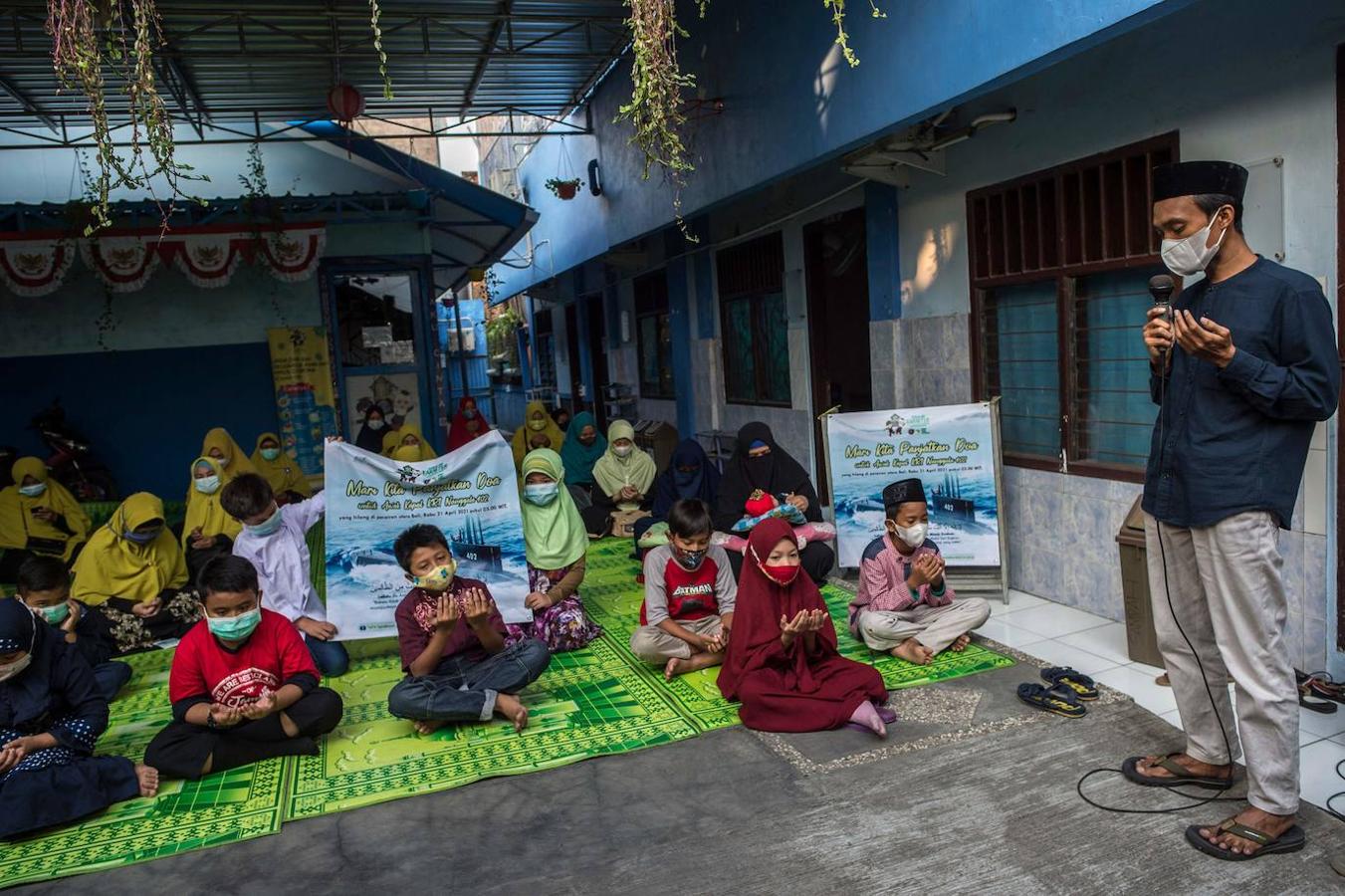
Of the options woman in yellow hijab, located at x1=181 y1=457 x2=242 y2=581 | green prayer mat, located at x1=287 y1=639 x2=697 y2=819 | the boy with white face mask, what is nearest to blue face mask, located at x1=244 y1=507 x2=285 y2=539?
green prayer mat, located at x1=287 y1=639 x2=697 y2=819

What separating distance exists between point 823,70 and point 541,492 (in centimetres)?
322

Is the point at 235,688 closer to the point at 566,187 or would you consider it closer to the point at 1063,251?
the point at 1063,251

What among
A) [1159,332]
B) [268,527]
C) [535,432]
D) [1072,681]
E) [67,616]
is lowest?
[1072,681]

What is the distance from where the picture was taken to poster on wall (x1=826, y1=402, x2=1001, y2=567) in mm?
5836

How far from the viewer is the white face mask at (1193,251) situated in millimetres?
2967

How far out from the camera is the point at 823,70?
6.05 metres

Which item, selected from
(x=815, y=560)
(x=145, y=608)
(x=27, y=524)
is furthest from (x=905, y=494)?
(x=27, y=524)

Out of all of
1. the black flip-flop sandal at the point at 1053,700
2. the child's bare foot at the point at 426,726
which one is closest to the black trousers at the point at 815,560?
the black flip-flop sandal at the point at 1053,700

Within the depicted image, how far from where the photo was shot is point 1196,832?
3012 millimetres

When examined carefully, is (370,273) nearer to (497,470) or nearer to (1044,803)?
(497,470)

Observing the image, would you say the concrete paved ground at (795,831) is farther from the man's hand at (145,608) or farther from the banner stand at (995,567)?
the man's hand at (145,608)

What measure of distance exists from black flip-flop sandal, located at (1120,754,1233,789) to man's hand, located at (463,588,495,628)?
2.67m

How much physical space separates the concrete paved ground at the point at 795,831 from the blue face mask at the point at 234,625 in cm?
83

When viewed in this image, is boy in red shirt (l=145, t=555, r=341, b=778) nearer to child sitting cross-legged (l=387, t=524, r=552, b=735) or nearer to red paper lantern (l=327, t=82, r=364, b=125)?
child sitting cross-legged (l=387, t=524, r=552, b=735)
